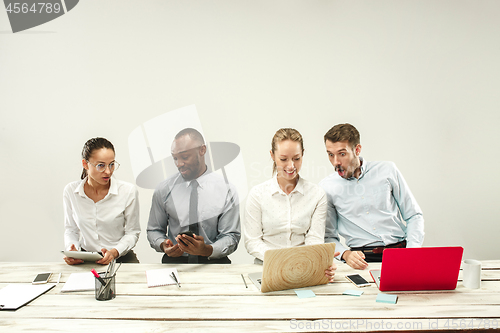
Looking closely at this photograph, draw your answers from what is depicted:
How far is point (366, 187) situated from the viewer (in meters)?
2.23

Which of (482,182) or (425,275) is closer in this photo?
(425,275)

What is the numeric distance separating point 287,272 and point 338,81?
2107mm

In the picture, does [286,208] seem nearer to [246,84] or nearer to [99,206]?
[99,206]

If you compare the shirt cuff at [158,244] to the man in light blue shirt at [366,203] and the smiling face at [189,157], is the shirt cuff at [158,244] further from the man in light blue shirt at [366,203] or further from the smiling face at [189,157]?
the man in light blue shirt at [366,203]

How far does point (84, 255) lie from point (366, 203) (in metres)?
1.75

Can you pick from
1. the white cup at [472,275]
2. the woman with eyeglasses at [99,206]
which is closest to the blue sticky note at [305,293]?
the white cup at [472,275]

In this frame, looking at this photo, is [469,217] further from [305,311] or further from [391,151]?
[305,311]

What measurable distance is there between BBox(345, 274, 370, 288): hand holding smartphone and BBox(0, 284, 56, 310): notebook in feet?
4.42

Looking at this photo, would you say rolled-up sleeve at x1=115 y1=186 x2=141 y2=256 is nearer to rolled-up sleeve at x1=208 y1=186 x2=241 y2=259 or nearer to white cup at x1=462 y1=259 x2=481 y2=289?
rolled-up sleeve at x1=208 y1=186 x2=241 y2=259

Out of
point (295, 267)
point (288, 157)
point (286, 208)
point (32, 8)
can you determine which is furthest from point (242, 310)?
point (32, 8)

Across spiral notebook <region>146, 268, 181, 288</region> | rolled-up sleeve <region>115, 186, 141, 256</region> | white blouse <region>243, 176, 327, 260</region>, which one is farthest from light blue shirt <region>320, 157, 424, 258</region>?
rolled-up sleeve <region>115, 186, 141, 256</region>

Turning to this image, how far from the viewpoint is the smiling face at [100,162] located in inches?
81.3

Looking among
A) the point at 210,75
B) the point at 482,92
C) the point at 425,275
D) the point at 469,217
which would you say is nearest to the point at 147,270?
the point at 425,275

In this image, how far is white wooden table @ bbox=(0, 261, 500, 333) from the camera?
3.63 ft
